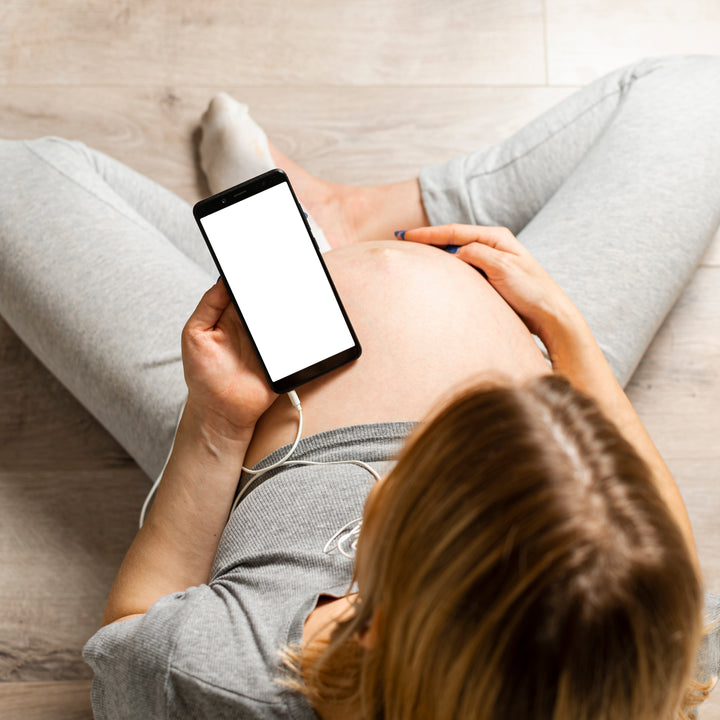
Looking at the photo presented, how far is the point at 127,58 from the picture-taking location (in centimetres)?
110

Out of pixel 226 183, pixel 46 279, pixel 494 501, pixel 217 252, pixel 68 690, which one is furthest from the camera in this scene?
pixel 226 183

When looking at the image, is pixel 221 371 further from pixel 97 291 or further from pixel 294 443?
pixel 97 291

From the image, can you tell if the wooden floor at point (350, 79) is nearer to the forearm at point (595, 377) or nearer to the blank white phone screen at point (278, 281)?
the forearm at point (595, 377)

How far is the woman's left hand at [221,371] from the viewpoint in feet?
2.05

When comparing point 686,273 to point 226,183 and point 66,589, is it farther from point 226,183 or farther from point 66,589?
point 66,589

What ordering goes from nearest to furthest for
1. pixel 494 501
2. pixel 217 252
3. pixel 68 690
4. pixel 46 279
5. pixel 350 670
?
pixel 494 501
pixel 350 670
pixel 217 252
pixel 46 279
pixel 68 690

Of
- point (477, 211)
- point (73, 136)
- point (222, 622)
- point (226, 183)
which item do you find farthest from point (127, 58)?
point (222, 622)

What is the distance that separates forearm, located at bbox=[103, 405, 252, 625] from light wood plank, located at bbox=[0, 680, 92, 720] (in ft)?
1.13

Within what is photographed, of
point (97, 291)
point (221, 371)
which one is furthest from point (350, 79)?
point (221, 371)

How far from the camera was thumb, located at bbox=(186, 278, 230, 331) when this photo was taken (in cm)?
62

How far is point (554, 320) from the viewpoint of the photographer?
0.72 meters

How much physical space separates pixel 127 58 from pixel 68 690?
0.99 m

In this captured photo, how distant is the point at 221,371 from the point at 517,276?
0.35 metres

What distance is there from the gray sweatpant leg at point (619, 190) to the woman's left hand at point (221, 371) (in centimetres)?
42
